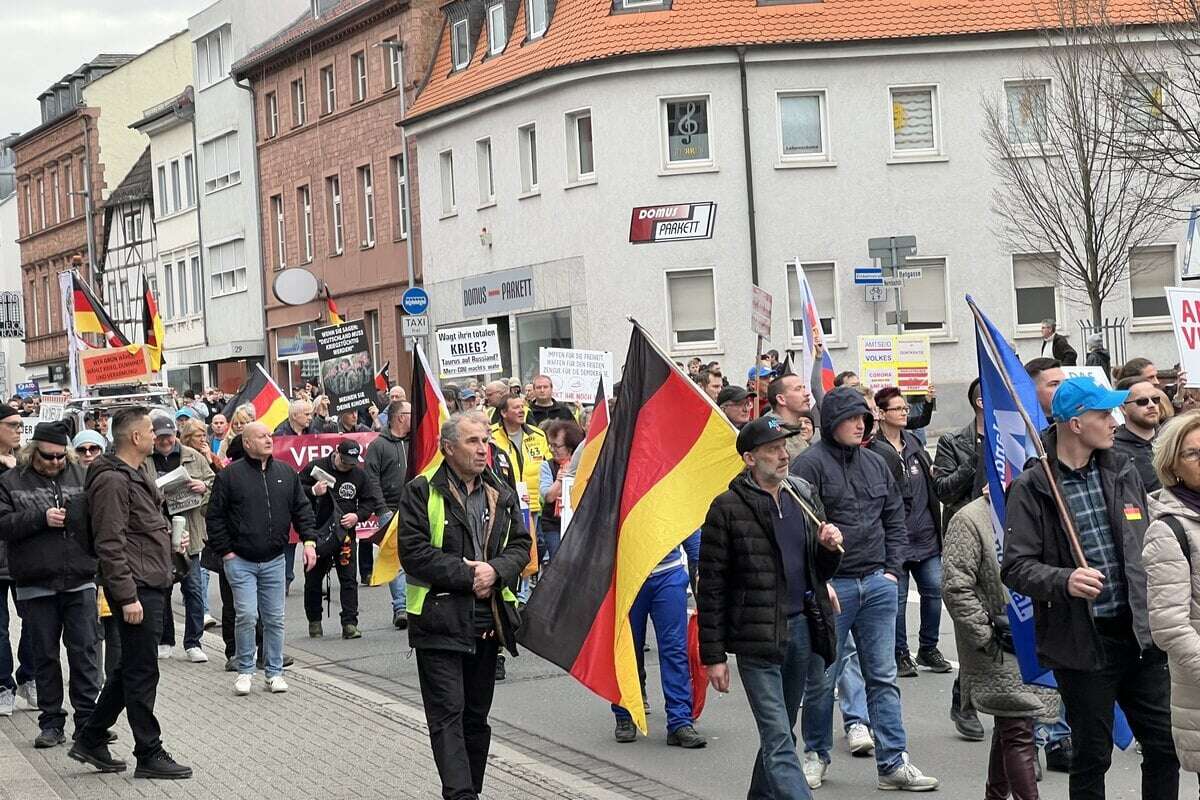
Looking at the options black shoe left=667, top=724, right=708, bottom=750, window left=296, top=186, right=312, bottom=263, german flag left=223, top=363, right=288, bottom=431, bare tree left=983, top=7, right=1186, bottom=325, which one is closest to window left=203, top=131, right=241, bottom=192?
window left=296, top=186, right=312, bottom=263

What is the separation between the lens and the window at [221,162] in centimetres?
5309

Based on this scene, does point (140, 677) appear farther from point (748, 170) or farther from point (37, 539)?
point (748, 170)

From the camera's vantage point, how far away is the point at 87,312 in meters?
25.6

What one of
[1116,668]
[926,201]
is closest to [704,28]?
[926,201]

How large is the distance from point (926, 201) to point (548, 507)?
23189 mm

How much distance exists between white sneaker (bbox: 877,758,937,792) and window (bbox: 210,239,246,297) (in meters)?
46.4

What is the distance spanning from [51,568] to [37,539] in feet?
0.64

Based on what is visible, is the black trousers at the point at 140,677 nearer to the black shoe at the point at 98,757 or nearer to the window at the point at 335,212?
the black shoe at the point at 98,757

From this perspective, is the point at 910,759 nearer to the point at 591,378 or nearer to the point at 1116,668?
the point at 1116,668

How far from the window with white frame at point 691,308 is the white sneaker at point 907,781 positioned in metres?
26.2

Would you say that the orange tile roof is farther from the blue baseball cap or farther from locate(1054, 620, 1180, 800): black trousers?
locate(1054, 620, 1180, 800): black trousers

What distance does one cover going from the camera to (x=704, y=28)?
34.2 meters

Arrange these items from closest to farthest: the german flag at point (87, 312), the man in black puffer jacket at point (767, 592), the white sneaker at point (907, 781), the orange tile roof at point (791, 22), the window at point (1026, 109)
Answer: the man in black puffer jacket at point (767, 592)
the white sneaker at point (907, 781)
the german flag at point (87, 312)
the window at point (1026, 109)
the orange tile roof at point (791, 22)

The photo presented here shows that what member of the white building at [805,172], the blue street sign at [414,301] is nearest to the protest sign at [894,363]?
the blue street sign at [414,301]
